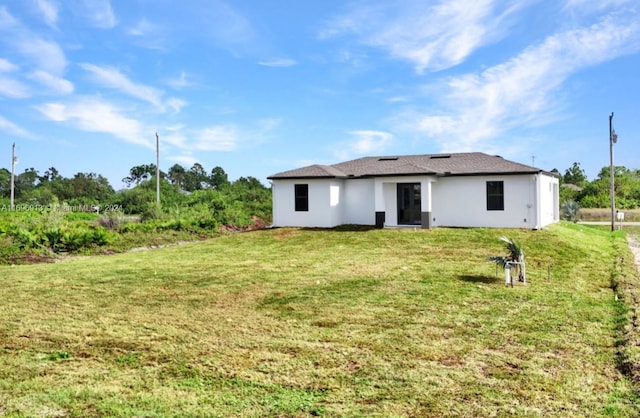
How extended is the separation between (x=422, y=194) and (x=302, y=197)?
5696 mm

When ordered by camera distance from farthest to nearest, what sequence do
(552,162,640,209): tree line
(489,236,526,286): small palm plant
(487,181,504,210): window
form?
(552,162,640,209): tree line
(487,181,504,210): window
(489,236,526,286): small palm plant

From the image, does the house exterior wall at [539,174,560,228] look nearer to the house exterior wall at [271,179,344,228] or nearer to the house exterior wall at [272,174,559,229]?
the house exterior wall at [272,174,559,229]

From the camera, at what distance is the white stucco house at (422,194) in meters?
19.6

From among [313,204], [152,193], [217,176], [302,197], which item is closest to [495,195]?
[313,204]

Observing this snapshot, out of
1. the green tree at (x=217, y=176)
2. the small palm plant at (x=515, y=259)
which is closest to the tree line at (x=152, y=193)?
the green tree at (x=217, y=176)

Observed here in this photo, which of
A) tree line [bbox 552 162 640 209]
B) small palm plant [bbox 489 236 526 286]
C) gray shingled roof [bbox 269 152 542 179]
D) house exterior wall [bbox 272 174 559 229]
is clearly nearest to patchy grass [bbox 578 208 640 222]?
tree line [bbox 552 162 640 209]

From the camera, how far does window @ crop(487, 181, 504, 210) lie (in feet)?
65.1

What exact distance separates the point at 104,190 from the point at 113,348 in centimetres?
6128

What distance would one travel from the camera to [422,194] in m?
20.1

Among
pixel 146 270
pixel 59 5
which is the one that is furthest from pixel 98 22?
pixel 146 270

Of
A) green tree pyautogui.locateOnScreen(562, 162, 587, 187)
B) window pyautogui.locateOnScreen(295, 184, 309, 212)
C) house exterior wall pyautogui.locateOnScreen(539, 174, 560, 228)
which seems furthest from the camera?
green tree pyautogui.locateOnScreen(562, 162, 587, 187)

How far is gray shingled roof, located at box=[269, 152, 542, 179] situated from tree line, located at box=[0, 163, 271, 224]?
22.7ft

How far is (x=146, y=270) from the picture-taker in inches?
487

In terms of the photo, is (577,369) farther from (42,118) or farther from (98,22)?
(42,118)
